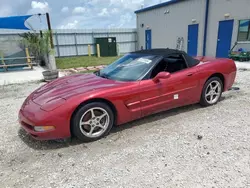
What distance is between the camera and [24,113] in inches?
115

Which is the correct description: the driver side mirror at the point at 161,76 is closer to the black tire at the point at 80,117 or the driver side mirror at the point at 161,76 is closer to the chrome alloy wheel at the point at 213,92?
the black tire at the point at 80,117

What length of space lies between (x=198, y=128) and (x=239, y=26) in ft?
32.6

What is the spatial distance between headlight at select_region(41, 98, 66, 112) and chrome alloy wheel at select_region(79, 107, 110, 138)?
0.37 m

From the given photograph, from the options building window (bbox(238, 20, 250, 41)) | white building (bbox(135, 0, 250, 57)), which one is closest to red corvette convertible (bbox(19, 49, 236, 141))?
building window (bbox(238, 20, 250, 41))

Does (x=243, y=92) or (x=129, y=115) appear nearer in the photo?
(x=129, y=115)

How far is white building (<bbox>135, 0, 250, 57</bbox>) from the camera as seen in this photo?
10719 millimetres

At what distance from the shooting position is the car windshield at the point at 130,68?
11.2ft

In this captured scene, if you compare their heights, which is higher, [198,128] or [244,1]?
[244,1]

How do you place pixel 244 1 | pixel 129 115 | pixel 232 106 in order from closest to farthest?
pixel 129 115
pixel 232 106
pixel 244 1

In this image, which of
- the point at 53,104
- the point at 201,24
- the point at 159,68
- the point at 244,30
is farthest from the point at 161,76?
A: the point at 201,24

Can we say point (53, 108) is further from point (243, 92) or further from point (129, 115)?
point (243, 92)

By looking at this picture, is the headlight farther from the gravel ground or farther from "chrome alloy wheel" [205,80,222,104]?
"chrome alloy wheel" [205,80,222,104]

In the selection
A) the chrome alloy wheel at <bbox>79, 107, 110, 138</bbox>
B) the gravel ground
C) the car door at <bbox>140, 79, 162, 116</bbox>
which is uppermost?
the car door at <bbox>140, 79, 162, 116</bbox>

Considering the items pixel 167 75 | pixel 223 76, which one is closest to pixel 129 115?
pixel 167 75
